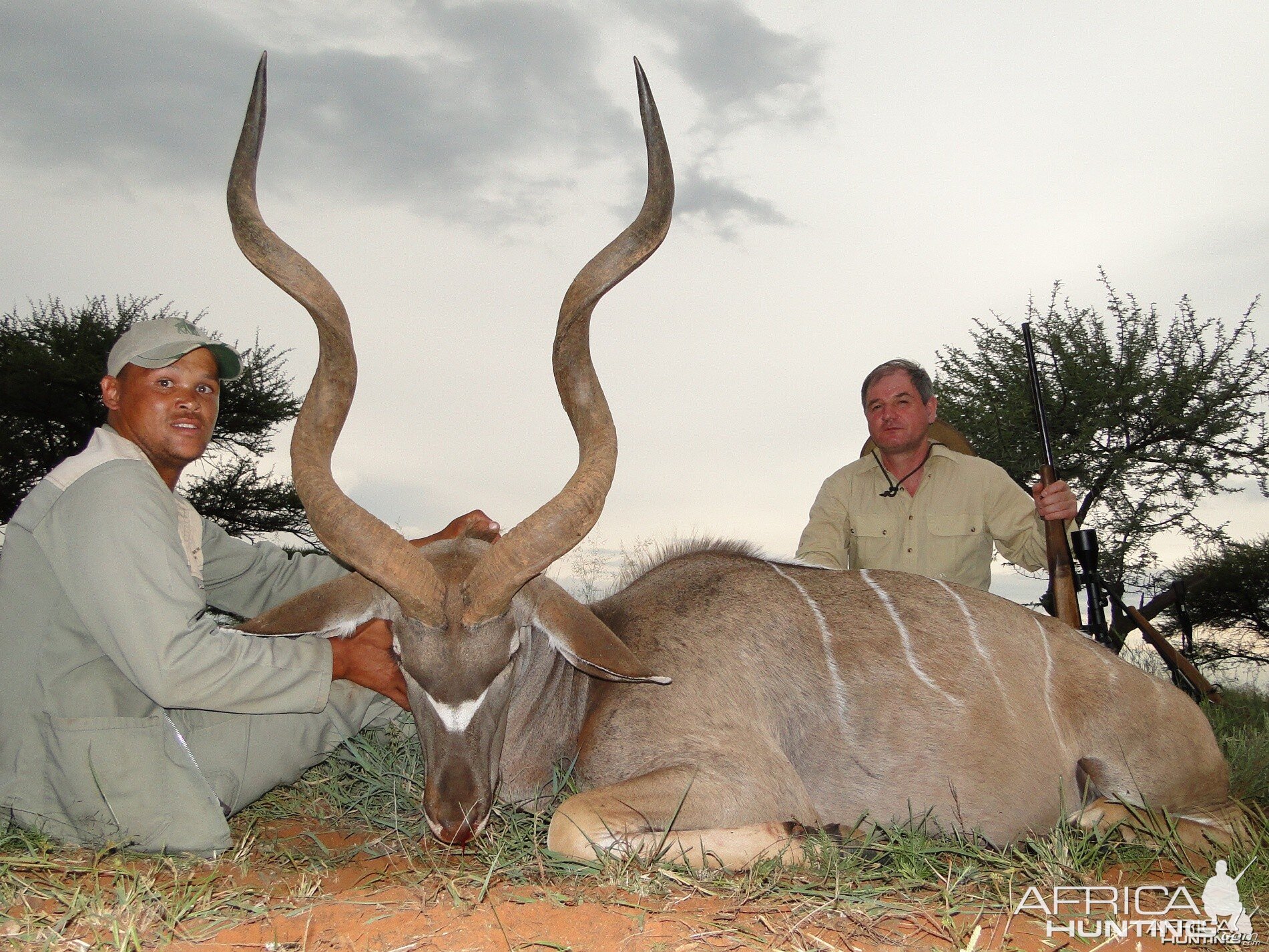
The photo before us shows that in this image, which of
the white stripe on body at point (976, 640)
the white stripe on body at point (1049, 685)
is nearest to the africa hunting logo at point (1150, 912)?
the white stripe on body at point (1049, 685)

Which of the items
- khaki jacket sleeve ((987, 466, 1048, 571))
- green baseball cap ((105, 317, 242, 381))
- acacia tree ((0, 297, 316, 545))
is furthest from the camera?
acacia tree ((0, 297, 316, 545))

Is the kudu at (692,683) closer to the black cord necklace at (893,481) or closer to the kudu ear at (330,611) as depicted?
the kudu ear at (330,611)

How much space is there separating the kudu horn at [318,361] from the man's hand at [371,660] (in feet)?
0.76

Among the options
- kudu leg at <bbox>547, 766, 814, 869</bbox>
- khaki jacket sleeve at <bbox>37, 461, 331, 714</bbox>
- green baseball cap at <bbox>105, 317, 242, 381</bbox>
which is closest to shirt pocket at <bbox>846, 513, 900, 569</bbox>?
kudu leg at <bbox>547, 766, 814, 869</bbox>

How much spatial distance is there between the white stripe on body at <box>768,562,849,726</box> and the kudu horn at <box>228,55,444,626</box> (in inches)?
56.8

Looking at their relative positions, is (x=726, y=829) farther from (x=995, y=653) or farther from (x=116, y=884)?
(x=116, y=884)

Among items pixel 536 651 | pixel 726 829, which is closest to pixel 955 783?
pixel 726 829

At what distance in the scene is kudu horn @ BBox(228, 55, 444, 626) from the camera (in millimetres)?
3189

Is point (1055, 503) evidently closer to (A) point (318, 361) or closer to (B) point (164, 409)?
(A) point (318, 361)

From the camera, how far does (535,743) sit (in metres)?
3.56

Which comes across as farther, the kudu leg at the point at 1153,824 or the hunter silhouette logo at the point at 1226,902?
the kudu leg at the point at 1153,824

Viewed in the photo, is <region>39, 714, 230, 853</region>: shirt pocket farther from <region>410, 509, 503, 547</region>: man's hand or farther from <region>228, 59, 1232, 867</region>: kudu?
<region>410, 509, 503, 547</region>: man's hand

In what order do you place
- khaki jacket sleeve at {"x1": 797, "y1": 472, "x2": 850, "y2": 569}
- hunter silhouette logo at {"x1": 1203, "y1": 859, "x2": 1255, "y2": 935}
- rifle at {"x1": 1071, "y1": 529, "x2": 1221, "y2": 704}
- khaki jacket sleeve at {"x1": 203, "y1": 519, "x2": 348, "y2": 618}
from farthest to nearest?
khaki jacket sleeve at {"x1": 797, "y1": 472, "x2": 850, "y2": 569} < rifle at {"x1": 1071, "y1": 529, "x2": 1221, "y2": 704} < khaki jacket sleeve at {"x1": 203, "y1": 519, "x2": 348, "y2": 618} < hunter silhouette logo at {"x1": 1203, "y1": 859, "x2": 1255, "y2": 935}

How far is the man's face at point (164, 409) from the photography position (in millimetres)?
3604
